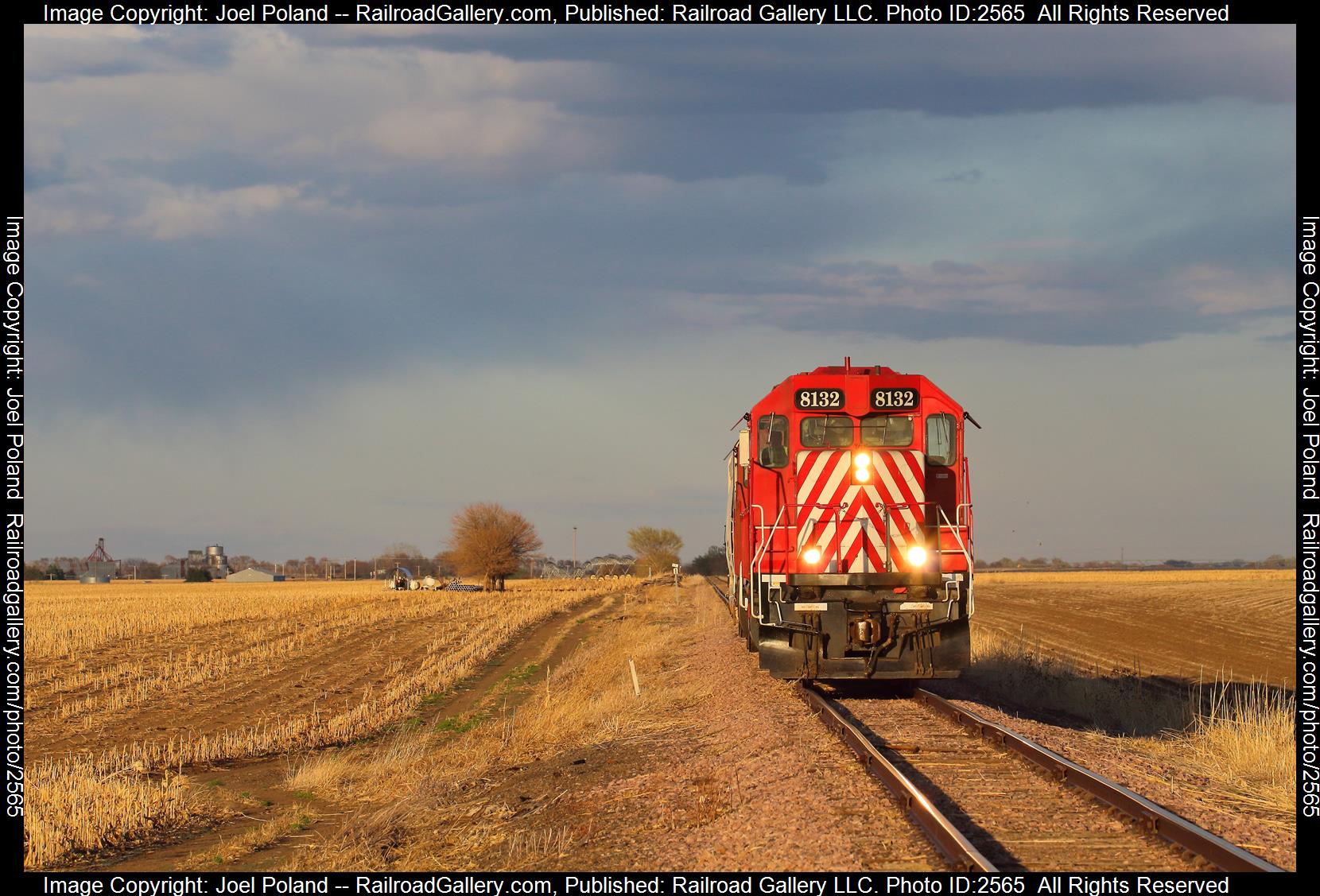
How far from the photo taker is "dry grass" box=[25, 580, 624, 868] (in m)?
11.7

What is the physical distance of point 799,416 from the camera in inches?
602

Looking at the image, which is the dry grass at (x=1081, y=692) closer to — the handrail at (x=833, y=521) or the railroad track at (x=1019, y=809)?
the handrail at (x=833, y=521)

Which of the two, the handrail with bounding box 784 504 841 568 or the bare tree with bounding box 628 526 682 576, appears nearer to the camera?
the handrail with bounding box 784 504 841 568

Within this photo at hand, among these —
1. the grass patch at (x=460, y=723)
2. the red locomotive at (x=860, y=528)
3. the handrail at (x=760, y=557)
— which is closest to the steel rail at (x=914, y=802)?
the red locomotive at (x=860, y=528)

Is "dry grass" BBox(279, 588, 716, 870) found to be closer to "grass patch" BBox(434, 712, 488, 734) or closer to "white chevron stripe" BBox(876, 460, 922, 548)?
"grass patch" BBox(434, 712, 488, 734)

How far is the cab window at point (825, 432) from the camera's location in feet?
50.1

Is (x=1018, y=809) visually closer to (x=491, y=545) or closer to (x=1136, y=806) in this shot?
(x=1136, y=806)

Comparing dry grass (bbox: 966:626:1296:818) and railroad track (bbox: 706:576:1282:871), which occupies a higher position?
railroad track (bbox: 706:576:1282:871)

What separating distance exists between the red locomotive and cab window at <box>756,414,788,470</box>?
0.02 meters

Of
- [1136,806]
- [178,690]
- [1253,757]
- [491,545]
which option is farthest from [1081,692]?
[491,545]

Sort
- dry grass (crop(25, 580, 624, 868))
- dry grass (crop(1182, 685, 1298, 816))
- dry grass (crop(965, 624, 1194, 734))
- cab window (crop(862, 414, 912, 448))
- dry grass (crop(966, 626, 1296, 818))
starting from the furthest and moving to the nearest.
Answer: dry grass (crop(965, 624, 1194, 734)) → cab window (crop(862, 414, 912, 448)) → dry grass (crop(25, 580, 624, 868)) → dry grass (crop(966, 626, 1296, 818)) → dry grass (crop(1182, 685, 1298, 816))

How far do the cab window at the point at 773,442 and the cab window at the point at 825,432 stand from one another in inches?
11.7

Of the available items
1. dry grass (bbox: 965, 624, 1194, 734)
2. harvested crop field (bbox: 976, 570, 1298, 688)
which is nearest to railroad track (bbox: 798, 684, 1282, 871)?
dry grass (bbox: 965, 624, 1194, 734)
